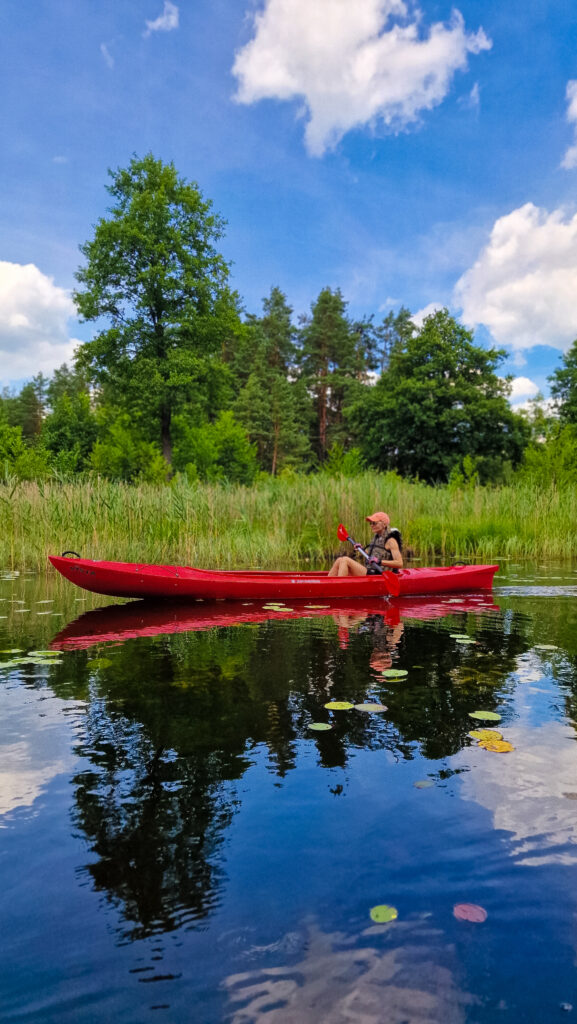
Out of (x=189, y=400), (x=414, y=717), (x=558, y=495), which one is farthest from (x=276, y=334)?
(x=414, y=717)

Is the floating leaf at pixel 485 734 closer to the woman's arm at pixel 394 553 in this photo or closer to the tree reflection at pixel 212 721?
the tree reflection at pixel 212 721

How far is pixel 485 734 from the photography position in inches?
127

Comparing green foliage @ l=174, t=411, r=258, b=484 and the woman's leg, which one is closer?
the woman's leg

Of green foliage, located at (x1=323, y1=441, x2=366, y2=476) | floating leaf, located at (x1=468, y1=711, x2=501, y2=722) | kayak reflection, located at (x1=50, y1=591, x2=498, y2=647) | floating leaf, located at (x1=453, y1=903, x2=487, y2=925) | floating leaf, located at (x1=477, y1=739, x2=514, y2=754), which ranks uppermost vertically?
green foliage, located at (x1=323, y1=441, x2=366, y2=476)

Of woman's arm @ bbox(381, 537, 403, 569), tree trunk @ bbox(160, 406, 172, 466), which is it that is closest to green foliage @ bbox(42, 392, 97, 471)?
tree trunk @ bbox(160, 406, 172, 466)

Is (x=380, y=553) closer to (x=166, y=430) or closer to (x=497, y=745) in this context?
(x=497, y=745)

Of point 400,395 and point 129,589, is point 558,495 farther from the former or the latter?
point 400,395

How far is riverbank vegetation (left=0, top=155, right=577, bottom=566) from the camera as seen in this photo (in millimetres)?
10375

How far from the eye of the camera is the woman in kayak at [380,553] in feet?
25.2

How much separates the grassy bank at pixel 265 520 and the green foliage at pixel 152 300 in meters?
12.1

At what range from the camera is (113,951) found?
1724 mm

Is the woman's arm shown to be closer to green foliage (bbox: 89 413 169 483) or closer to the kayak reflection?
the kayak reflection

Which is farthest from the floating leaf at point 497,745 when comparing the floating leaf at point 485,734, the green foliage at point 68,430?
the green foliage at point 68,430

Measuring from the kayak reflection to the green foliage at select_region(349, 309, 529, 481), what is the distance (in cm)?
2158
